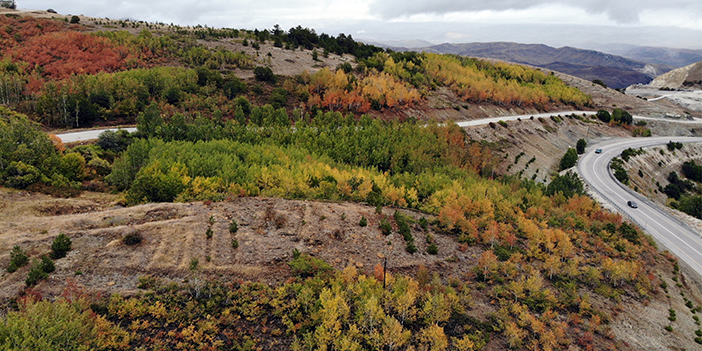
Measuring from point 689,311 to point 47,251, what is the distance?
163ft

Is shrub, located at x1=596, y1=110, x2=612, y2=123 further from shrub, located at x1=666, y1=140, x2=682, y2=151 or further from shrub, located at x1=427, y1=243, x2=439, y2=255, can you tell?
shrub, located at x1=427, y1=243, x2=439, y2=255

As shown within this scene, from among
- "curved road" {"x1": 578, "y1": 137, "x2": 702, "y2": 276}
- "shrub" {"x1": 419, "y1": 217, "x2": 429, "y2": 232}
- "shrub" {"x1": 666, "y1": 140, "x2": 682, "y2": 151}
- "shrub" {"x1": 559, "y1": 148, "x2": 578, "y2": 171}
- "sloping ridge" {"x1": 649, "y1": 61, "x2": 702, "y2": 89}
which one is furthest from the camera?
"sloping ridge" {"x1": 649, "y1": 61, "x2": 702, "y2": 89}

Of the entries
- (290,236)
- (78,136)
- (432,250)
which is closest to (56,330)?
(290,236)

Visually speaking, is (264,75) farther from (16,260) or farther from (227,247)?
(16,260)

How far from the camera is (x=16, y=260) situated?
791 inches

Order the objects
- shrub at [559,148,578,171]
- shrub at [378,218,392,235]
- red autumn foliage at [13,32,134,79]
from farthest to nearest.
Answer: shrub at [559,148,578,171] < red autumn foliage at [13,32,134,79] < shrub at [378,218,392,235]

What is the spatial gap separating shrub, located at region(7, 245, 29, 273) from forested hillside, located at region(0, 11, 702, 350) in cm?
7

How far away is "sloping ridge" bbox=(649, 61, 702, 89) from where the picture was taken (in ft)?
582

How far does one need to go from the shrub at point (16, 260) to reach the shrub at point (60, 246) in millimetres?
1272

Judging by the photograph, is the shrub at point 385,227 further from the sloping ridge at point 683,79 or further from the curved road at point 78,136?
the sloping ridge at point 683,79

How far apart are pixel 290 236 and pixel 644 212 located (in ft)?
179

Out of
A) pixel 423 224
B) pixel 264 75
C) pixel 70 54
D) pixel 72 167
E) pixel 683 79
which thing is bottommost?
pixel 423 224

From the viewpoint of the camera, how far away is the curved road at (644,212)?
43500 mm

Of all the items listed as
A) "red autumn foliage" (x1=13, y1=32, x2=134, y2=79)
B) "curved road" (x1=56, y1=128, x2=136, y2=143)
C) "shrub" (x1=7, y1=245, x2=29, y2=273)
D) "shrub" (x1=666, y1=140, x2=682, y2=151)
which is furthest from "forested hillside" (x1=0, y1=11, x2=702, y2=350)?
"shrub" (x1=666, y1=140, x2=682, y2=151)
